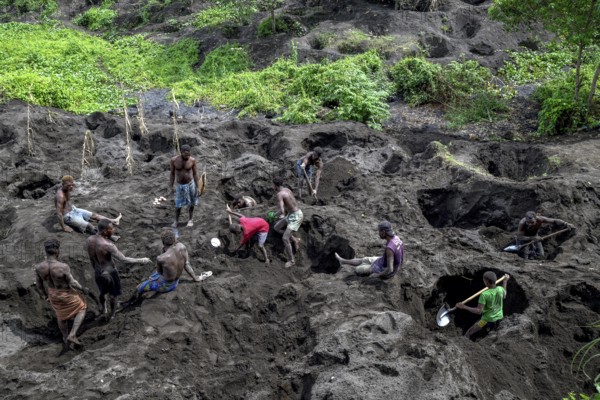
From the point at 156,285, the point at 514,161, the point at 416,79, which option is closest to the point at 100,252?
the point at 156,285

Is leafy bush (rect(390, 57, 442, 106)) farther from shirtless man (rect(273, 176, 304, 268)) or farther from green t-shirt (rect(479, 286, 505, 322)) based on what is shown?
green t-shirt (rect(479, 286, 505, 322))

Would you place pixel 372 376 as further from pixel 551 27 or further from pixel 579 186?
pixel 551 27

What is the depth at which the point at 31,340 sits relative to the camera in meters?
7.77

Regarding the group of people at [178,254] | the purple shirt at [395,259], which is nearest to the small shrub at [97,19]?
the group of people at [178,254]

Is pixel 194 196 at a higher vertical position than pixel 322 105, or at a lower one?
higher

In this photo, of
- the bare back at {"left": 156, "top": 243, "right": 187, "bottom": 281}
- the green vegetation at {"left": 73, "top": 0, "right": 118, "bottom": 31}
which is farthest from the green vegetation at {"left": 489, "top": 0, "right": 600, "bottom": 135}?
the green vegetation at {"left": 73, "top": 0, "right": 118, "bottom": 31}

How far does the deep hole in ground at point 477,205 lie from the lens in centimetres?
1122

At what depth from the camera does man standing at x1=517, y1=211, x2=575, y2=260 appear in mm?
9656

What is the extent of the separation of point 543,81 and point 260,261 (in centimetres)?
1400

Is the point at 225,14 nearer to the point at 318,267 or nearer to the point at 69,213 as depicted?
the point at 69,213

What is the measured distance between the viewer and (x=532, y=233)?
984 centimetres

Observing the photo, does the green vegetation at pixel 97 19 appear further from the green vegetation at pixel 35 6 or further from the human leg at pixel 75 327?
the human leg at pixel 75 327

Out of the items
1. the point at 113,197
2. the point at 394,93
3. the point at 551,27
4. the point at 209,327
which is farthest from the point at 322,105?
the point at 209,327

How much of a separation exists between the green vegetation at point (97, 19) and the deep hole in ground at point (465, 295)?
26756 millimetres
